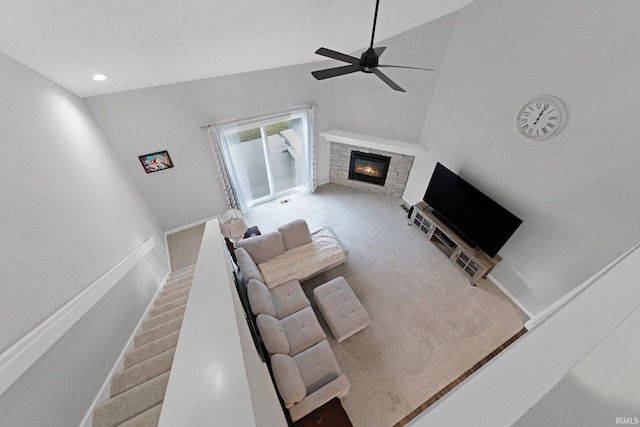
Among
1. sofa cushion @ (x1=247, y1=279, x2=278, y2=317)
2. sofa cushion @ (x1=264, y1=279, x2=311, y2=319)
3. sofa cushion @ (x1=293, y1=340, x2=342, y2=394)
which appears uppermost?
sofa cushion @ (x1=247, y1=279, x2=278, y2=317)

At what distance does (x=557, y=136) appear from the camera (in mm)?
2801

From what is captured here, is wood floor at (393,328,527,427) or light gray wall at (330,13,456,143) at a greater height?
light gray wall at (330,13,456,143)

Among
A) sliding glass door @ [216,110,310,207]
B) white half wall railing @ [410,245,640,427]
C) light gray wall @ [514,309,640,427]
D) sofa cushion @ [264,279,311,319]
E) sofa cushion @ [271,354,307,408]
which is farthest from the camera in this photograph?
sliding glass door @ [216,110,310,207]

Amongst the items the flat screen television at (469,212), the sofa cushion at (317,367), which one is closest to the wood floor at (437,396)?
the sofa cushion at (317,367)

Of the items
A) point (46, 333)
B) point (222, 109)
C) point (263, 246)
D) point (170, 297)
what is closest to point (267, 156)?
point (222, 109)

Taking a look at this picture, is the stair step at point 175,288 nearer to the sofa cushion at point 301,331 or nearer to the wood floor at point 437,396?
the sofa cushion at point 301,331

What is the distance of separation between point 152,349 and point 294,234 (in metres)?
2.31

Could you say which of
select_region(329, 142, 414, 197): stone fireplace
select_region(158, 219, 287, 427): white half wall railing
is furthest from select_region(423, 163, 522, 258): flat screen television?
select_region(158, 219, 287, 427): white half wall railing

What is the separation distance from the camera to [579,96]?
2.56 metres

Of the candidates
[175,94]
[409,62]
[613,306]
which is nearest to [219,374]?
[613,306]

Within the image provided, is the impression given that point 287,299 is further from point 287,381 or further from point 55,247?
point 55,247

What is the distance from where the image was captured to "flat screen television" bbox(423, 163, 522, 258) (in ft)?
11.3

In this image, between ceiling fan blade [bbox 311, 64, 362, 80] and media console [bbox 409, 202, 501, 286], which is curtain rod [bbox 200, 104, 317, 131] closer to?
ceiling fan blade [bbox 311, 64, 362, 80]

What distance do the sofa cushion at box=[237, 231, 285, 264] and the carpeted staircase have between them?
125 centimetres
